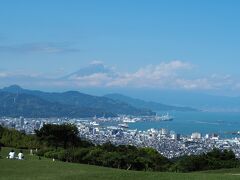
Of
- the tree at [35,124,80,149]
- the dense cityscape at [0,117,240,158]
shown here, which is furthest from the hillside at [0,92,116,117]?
the tree at [35,124,80,149]

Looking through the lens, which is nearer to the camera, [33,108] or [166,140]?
[166,140]

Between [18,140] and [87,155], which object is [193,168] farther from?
[18,140]

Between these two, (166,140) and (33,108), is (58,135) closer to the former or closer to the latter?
(166,140)

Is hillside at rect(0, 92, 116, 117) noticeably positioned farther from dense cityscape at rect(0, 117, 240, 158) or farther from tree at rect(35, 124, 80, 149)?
tree at rect(35, 124, 80, 149)

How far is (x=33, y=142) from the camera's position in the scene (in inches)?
1537

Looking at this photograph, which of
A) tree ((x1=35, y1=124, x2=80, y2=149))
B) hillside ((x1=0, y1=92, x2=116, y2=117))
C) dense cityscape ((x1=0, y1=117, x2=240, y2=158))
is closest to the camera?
tree ((x1=35, y1=124, x2=80, y2=149))

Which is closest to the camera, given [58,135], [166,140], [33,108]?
[58,135]

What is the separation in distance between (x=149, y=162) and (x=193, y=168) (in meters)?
4.52

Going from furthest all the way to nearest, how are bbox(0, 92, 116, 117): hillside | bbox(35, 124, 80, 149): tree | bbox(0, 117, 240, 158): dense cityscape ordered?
bbox(0, 92, 116, 117): hillside → bbox(0, 117, 240, 158): dense cityscape → bbox(35, 124, 80, 149): tree

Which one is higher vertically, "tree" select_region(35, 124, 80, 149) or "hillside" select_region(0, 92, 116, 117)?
"hillside" select_region(0, 92, 116, 117)

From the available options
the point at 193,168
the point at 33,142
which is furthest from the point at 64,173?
the point at 33,142

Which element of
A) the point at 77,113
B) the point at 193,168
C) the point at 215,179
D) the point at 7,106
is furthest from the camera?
the point at 77,113

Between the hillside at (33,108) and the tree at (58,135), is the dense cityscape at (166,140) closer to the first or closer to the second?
the tree at (58,135)

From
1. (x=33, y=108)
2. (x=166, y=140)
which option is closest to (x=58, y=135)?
(x=166, y=140)
